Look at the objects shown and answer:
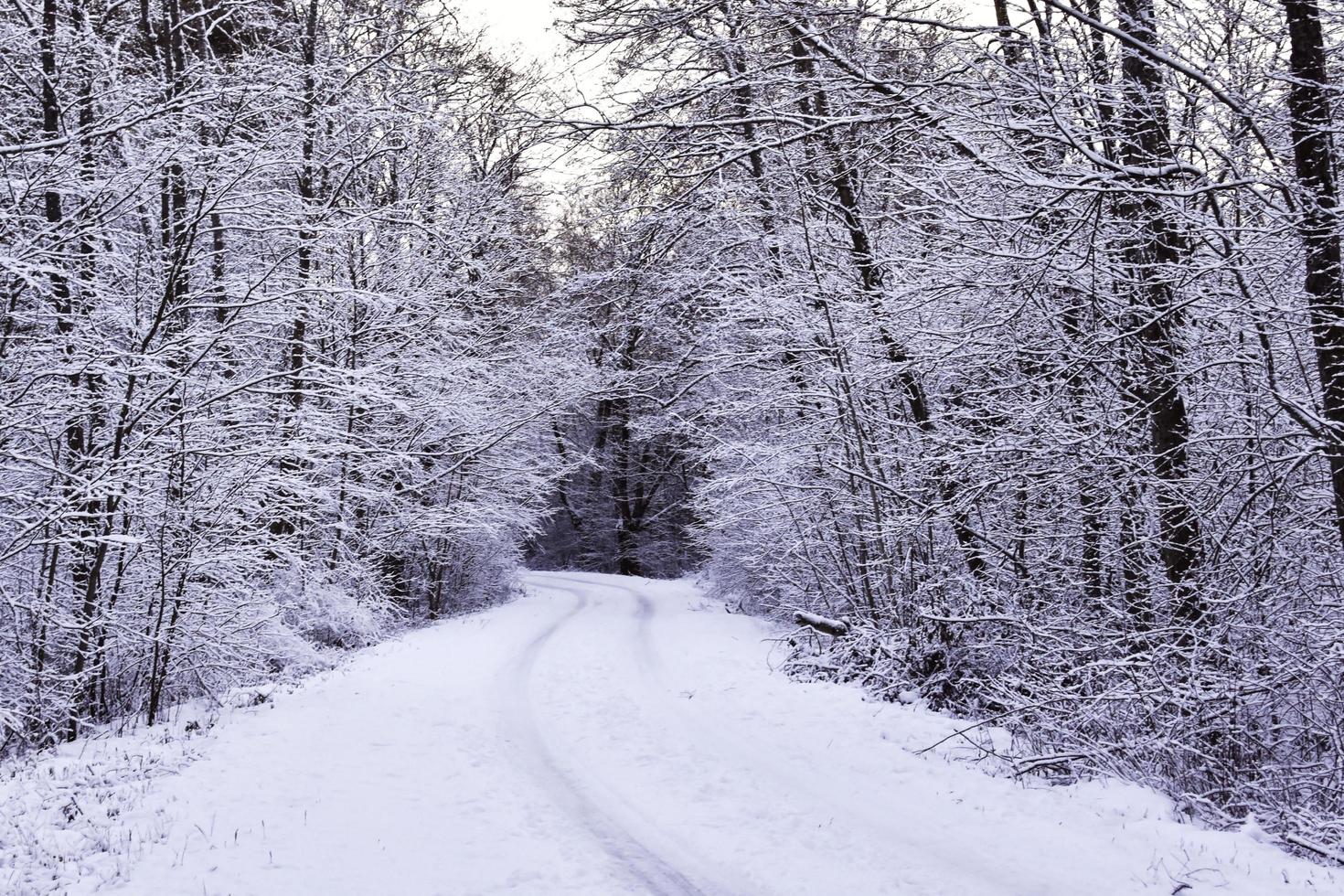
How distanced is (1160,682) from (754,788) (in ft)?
10.1

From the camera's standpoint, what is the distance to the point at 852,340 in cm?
878

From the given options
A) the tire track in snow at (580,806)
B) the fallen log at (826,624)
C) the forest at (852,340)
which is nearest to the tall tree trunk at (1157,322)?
the forest at (852,340)

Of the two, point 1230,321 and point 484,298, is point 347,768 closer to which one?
point 1230,321

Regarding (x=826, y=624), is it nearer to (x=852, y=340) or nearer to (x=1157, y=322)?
(x=852, y=340)

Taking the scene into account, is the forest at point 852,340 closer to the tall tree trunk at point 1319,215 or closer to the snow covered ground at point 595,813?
the tall tree trunk at point 1319,215

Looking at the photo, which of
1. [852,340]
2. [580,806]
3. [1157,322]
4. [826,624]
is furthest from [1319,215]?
[826,624]

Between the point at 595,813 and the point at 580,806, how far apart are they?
188 millimetres

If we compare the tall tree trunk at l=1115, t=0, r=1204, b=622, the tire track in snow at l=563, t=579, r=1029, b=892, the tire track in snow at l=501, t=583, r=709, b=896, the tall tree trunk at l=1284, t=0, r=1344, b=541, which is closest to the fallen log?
the tire track in snow at l=563, t=579, r=1029, b=892

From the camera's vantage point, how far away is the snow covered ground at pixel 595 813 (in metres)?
4.70

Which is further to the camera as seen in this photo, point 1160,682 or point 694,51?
point 694,51

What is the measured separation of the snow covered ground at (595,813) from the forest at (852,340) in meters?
0.79

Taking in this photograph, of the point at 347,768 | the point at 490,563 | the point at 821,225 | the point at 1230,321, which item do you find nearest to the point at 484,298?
the point at 490,563

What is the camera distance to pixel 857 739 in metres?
7.69

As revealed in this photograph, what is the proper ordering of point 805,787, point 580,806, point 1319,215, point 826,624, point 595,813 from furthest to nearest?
point 826,624
point 805,787
point 580,806
point 595,813
point 1319,215
